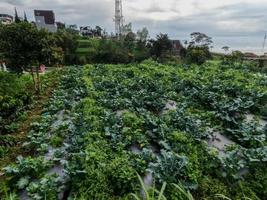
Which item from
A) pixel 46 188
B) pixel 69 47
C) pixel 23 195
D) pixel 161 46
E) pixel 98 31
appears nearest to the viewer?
pixel 46 188

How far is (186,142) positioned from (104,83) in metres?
4.06

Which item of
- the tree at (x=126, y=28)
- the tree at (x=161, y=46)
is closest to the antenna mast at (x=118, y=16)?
the tree at (x=126, y=28)

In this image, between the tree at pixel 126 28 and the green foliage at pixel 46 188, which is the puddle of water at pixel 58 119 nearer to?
the green foliage at pixel 46 188

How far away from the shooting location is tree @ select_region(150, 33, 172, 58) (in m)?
20.9

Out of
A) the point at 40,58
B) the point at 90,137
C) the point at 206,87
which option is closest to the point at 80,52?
the point at 40,58

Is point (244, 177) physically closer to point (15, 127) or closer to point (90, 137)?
point (90, 137)

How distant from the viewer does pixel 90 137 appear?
12.0 ft

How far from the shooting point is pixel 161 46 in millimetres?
21047

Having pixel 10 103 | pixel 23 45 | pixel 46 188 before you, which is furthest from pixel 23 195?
pixel 23 45

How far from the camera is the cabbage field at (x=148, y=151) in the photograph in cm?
274

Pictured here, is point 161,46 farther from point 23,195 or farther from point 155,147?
point 23,195

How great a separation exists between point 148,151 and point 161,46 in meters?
18.4

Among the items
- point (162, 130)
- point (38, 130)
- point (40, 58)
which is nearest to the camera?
point (162, 130)

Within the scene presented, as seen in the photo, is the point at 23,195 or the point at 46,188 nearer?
the point at 46,188
